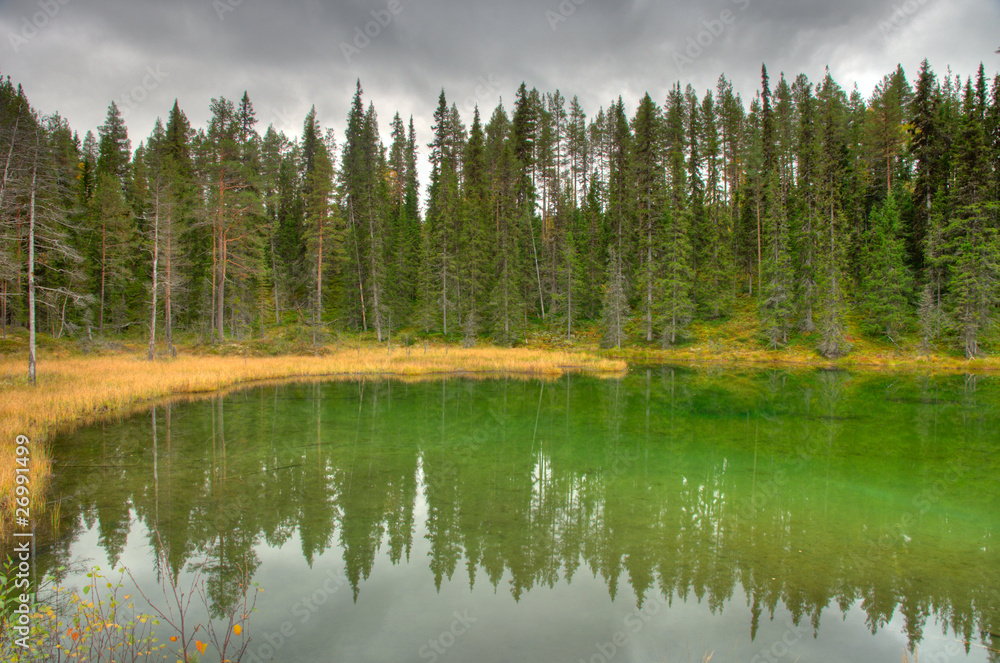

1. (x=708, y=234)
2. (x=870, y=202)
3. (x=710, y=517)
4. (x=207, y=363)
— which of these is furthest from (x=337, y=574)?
(x=870, y=202)

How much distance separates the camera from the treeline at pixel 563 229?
38375mm

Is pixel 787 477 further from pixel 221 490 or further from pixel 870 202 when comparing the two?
pixel 870 202

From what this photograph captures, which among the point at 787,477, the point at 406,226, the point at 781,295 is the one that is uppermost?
the point at 406,226

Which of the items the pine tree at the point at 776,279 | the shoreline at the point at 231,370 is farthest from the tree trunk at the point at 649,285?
the pine tree at the point at 776,279

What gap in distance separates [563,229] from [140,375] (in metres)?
37.9

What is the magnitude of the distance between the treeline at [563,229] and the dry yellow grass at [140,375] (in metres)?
8.63

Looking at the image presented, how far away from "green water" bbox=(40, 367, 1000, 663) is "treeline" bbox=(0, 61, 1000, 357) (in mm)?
25863

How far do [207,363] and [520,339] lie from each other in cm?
2717

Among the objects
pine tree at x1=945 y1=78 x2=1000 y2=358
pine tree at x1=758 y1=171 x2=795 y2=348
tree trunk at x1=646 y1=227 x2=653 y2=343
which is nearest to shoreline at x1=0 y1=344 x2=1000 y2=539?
tree trunk at x1=646 y1=227 x2=653 y2=343

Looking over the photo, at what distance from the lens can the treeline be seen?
126ft

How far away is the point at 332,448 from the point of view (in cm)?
1525

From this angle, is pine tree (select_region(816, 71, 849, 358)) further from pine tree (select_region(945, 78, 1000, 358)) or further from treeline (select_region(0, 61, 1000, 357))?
pine tree (select_region(945, 78, 1000, 358))


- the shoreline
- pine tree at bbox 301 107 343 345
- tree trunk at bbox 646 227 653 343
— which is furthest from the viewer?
tree trunk at bbox 646 227 653 343

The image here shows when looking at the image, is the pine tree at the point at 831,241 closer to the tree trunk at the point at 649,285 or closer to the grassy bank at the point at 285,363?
the grassy bank at the point at 285,363
